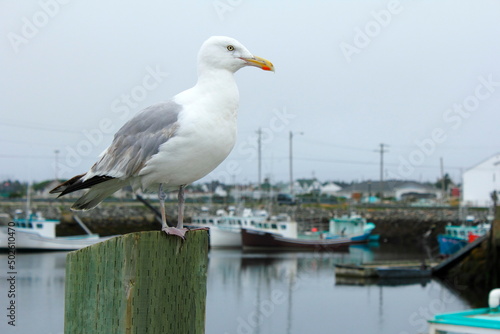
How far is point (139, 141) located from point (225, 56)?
61 cm

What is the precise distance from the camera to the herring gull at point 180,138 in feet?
10.3

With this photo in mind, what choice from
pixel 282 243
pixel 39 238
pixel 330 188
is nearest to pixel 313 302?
pixel 39 238

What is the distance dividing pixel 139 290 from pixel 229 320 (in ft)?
71.4

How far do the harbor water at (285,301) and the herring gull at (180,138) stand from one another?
17.3 m

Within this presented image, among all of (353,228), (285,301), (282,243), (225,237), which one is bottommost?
(285,301)

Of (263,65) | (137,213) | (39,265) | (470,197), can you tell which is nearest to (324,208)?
(470,197)

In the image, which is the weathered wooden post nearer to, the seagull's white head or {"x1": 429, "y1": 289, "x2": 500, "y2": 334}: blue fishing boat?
the seagull's white head

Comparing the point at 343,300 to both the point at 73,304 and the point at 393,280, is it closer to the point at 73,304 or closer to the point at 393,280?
the point at 393,280

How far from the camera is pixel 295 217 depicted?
61375mm

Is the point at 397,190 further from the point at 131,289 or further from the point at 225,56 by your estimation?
the point at 131,289

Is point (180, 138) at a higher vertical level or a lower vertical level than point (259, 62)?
lower

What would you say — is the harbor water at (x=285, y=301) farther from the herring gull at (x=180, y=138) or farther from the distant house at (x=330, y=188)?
the distant house at (x=330, y=188)

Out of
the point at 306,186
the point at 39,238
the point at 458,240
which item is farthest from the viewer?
the point at 306,186

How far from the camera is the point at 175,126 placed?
10.5 feet
